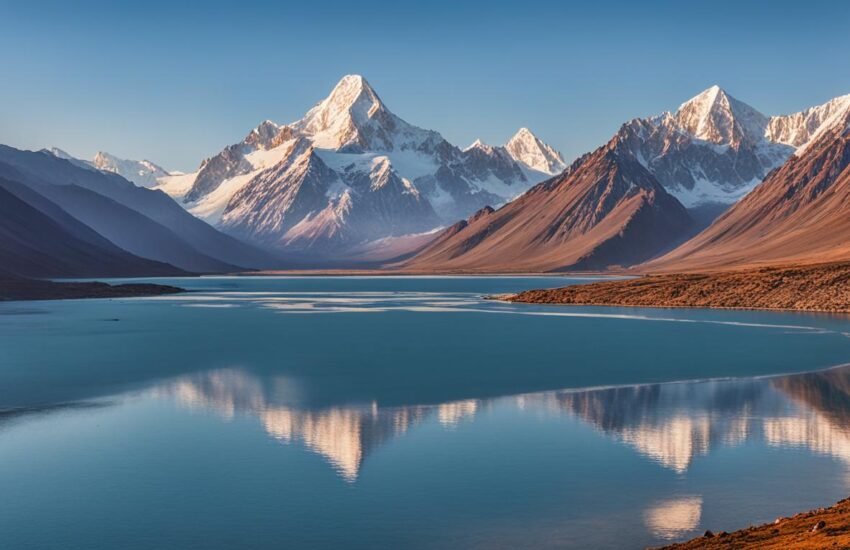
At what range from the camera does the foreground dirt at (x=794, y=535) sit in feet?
82.7

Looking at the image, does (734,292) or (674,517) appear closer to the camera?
(674,517)

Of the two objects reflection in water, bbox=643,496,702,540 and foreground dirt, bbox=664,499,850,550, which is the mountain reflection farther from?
foreground dirt, bbox=664,499,850,550

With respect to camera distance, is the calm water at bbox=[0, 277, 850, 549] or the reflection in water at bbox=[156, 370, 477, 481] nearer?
the calm water at bbox=[0, 277, 850, 549]

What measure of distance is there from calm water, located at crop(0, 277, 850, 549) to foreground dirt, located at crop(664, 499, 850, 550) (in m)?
1.70

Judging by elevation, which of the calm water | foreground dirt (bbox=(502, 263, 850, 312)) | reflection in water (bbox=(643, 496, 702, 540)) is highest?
foreground dirt (bbox=(502, 263, 850, 312))

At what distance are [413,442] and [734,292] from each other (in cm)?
11564

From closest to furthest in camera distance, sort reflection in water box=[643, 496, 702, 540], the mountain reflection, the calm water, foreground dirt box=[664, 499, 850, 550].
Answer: foreground dirt box=[664, 499, 850, 550], reflection in water box=[643, 496, 702, 540], the calm water, the mountain reflection

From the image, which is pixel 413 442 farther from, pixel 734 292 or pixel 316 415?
pixel 734 292

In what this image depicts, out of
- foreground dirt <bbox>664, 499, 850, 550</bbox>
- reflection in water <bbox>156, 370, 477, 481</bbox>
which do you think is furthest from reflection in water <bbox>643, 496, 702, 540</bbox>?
reflection in water <bbox>156, 370, 477, 481</bbox>

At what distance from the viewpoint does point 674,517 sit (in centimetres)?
3147

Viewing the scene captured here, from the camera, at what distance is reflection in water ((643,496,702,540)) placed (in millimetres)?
29922

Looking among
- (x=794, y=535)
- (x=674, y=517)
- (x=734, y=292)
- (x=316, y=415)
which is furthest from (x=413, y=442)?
(x=734, y=292)

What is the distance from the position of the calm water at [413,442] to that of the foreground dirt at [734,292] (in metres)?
52.0

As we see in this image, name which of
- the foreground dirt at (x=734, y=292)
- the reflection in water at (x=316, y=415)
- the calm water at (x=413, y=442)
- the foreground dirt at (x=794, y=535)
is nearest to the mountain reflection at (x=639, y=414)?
the reflection in water at (x=316, y=415)
